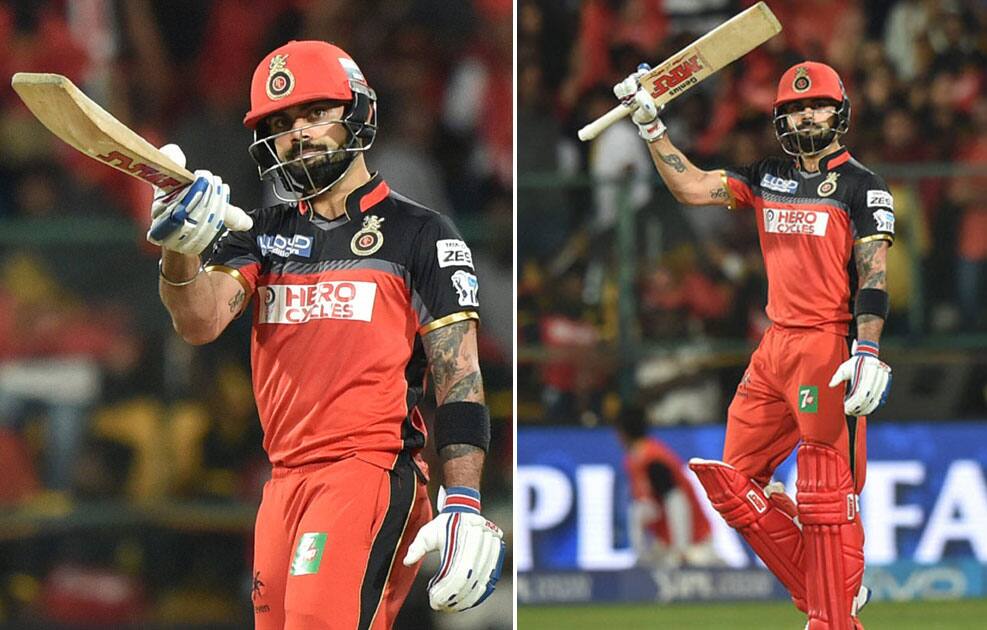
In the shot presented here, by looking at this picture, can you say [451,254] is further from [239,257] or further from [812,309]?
[812,309]

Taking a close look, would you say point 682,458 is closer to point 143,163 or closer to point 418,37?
point 418,37

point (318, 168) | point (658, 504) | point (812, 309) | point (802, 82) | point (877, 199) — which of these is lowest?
point (658, 504)

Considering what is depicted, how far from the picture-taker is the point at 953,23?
10.2m

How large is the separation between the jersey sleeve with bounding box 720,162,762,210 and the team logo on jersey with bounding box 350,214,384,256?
223cm

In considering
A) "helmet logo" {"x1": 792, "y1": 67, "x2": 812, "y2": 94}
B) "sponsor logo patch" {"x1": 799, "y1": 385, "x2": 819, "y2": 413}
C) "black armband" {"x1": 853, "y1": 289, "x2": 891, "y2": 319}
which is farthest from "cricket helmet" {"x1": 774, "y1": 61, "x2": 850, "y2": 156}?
"sponsor logo patch" {"x1": 799, "y1": 385, "x2": 819, "y2": 413}

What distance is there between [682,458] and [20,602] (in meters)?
3.82

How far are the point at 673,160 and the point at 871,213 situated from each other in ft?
2.48

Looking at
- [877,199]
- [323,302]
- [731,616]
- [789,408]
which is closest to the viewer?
[323,302]

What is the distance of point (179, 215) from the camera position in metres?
3.61

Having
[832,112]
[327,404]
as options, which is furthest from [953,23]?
[327,404]

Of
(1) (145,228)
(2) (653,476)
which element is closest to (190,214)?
(1) (145,228)

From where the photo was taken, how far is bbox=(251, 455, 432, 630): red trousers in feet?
12.6

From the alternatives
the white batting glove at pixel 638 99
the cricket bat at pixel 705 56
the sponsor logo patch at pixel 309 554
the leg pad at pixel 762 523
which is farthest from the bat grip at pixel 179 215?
the leg pad at pixel 762 523

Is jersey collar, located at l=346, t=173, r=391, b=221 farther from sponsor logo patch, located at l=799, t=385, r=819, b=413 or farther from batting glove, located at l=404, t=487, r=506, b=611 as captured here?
sponsor logo patch, located at l=799, t=385, r=819, b=413
